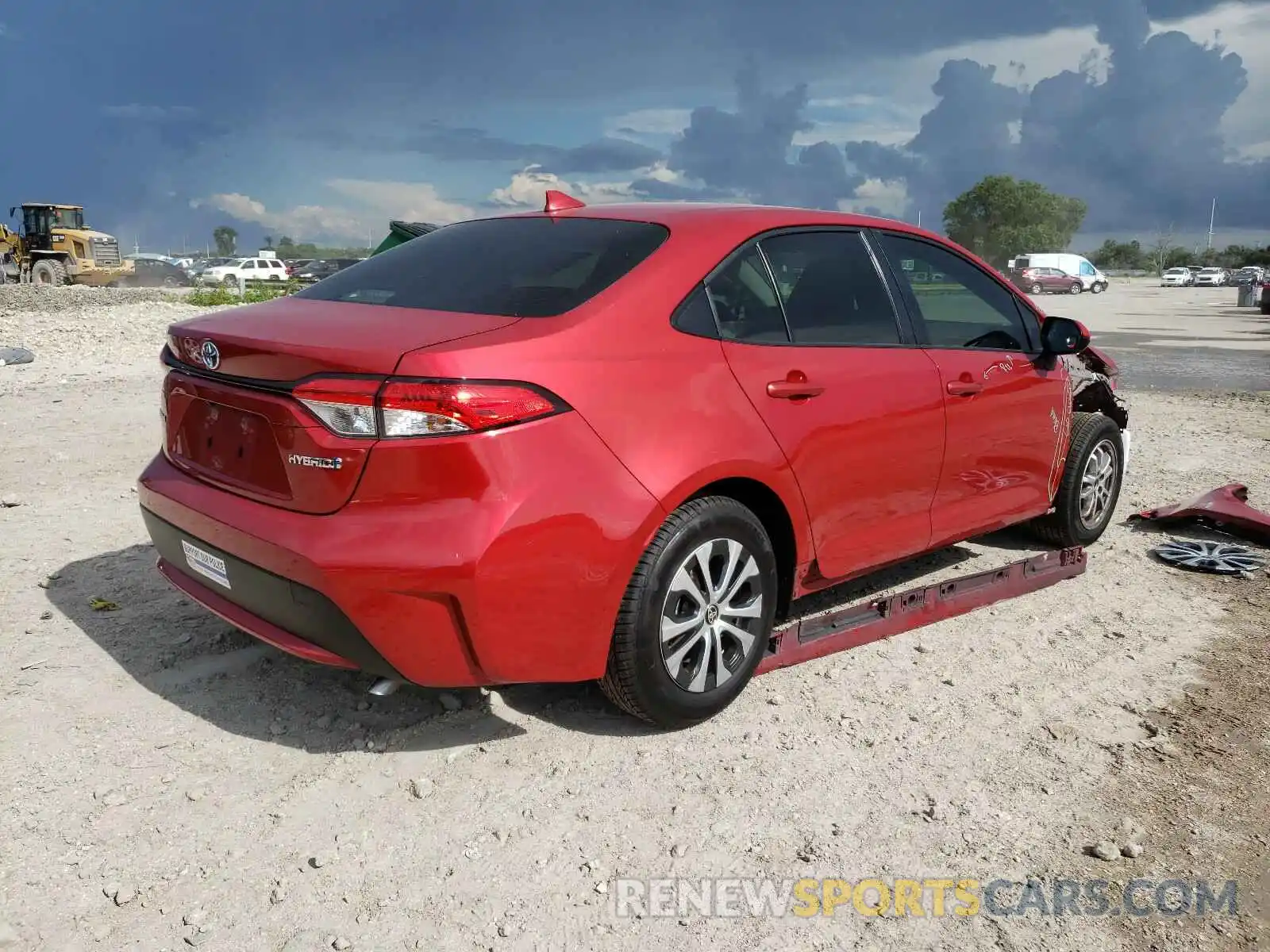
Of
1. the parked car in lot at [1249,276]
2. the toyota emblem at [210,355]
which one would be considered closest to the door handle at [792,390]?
the toyota emblem at [210,355]

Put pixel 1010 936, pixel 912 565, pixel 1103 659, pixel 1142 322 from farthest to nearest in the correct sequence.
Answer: pixel 1142 322 → pixel 912 565 → pixel 1103 659 → pixel 1010 936

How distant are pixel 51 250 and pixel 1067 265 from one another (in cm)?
4563

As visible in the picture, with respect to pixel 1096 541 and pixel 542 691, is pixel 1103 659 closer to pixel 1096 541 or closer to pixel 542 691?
pixel 1096 541

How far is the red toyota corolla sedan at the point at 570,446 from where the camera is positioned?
8.96 ft

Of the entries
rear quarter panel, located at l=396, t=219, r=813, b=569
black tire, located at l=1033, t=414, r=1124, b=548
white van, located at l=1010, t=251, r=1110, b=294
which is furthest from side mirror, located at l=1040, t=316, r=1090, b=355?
white van, located at l=1010, t=251, r=1110, b=294

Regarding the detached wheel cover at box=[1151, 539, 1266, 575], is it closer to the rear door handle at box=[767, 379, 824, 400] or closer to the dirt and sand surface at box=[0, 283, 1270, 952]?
the dirt and sand surface at box=[0, 283, 1270, 952]

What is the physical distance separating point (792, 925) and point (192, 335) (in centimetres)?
247

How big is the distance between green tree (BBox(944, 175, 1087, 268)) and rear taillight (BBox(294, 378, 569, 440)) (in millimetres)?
100888

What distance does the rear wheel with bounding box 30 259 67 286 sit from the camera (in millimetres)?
34594

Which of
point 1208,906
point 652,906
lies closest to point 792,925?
point 652,906

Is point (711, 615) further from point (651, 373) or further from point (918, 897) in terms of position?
point (918, 897)

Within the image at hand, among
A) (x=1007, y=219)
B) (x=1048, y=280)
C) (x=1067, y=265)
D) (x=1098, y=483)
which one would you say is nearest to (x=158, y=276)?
(x=1048, y=280)

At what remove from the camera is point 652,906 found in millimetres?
2551

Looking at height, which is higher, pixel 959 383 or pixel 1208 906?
pixel 959 383
